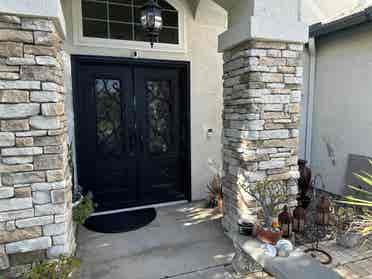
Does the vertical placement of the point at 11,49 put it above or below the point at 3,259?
above

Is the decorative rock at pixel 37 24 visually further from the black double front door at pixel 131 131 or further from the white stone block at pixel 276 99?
the white stone block at pixel 276 99

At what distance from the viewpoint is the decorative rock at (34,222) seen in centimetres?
183

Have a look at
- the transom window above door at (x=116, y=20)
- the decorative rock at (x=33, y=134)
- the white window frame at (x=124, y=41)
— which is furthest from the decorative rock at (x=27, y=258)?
the transom window above door at (x=116, y=20)

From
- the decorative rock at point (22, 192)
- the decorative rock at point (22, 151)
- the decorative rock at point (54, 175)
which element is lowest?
the decorative rock at point (22, 192)

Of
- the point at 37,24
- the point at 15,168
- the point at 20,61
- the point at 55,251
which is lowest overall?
the point at 55,251

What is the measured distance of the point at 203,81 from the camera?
12.8 feet

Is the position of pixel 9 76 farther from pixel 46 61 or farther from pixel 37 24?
pixel 37 24

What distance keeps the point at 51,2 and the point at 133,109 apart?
1962 mm

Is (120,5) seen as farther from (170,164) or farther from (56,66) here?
(170,164)

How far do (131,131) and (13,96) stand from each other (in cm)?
197

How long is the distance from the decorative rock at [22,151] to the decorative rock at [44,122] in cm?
16

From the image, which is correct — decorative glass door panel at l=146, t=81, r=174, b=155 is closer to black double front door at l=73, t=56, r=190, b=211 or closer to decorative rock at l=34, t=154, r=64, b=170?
black double front door at l=73, t=56, r=190, b=211

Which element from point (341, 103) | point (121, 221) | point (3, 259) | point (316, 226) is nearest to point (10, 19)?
point (3, 259)

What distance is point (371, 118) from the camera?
11.6 ft
